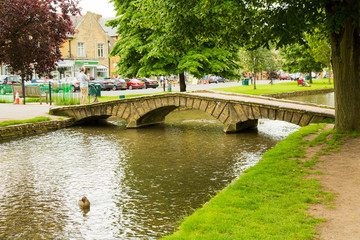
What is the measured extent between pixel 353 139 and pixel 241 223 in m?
6.76

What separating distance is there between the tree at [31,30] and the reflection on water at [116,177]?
3.99m

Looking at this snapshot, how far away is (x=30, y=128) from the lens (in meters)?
19.8

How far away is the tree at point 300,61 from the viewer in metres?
59.6

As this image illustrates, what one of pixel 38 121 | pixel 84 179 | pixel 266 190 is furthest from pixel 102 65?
pixel 266 190

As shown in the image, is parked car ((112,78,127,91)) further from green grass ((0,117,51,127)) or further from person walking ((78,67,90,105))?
green grass ((0,117,51,127))

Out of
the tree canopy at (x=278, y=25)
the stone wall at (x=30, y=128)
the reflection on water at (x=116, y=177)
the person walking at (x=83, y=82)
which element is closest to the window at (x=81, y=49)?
the person walking at (x=83, y=82)

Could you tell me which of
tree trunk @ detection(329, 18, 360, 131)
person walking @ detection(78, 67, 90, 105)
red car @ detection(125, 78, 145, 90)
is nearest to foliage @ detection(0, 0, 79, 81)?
person walking @ detection(78, 67, 90, 105)

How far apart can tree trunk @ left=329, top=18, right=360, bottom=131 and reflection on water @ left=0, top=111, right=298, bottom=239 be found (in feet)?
10.4

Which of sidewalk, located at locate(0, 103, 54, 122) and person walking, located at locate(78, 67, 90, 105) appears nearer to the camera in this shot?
sidewalk, located at locate(0, 103, 54, 122)

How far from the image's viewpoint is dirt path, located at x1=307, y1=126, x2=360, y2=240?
5.81 m

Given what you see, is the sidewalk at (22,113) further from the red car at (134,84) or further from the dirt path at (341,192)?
the red car at (134,84)

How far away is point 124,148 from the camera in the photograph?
1642cm

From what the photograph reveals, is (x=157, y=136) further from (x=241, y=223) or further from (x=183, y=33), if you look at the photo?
(x=241, y=223)

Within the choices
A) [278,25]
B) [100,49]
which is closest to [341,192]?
[278,25]
